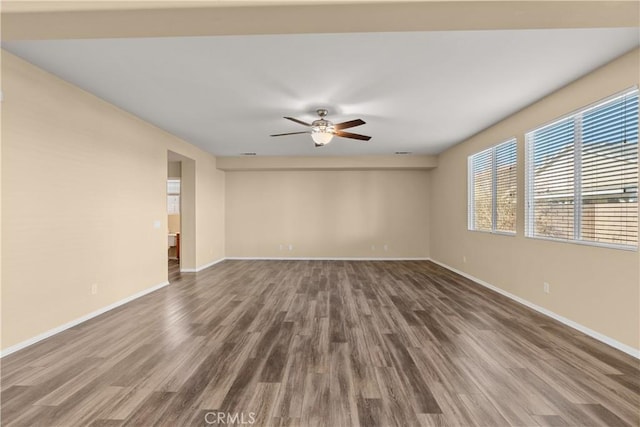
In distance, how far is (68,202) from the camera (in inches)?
123

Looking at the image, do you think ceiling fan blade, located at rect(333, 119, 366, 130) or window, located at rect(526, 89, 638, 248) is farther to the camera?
ceiling fan blade, located at rect(333, 119, 366, 130)

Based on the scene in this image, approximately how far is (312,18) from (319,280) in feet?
14.7

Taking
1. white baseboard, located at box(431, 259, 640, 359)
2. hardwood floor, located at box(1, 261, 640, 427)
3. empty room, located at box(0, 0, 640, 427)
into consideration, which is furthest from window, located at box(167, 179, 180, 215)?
white baseboard, located at box(431, 259, 640, 359)

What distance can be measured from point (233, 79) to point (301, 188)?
497 cm

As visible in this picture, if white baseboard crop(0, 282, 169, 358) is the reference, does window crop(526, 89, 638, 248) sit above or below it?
above

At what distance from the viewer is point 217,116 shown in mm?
4195

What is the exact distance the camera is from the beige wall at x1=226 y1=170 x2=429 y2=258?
7.79m

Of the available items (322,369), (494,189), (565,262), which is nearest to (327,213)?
(494,189)

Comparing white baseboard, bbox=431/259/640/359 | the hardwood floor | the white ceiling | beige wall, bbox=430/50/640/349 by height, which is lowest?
the hardwood floor

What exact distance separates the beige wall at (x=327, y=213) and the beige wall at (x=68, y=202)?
320 centimetres

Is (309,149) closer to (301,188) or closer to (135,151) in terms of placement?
(301,188)

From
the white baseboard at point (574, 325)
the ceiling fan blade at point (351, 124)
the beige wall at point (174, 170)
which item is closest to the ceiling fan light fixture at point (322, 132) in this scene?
the ceiling fan blade at point (351, 124)

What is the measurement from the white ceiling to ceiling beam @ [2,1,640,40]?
51cm

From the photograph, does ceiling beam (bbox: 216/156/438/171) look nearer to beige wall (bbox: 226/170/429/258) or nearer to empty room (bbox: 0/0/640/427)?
beige wall (bbox: 226/170/429/258)
